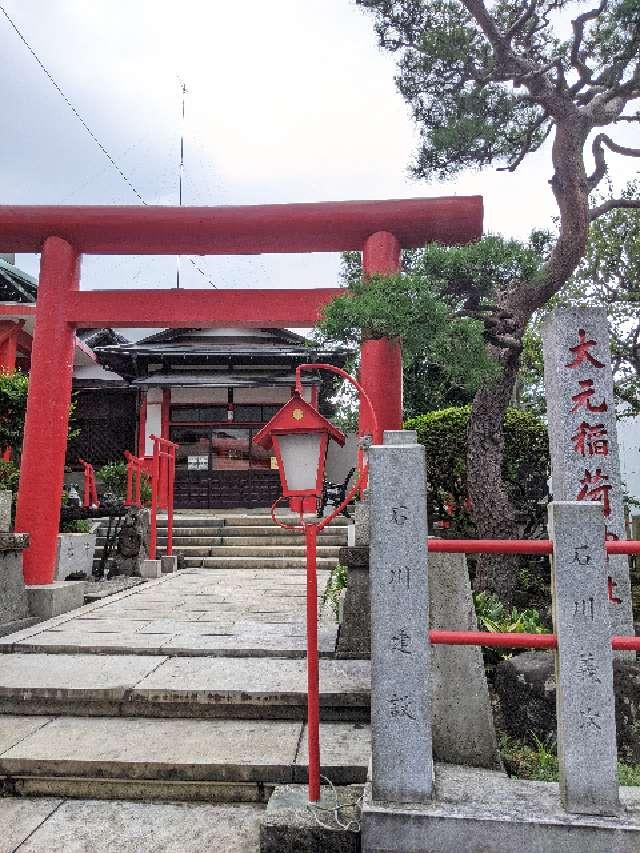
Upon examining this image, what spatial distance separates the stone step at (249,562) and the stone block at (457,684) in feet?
24.6

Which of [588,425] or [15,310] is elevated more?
[15,310]

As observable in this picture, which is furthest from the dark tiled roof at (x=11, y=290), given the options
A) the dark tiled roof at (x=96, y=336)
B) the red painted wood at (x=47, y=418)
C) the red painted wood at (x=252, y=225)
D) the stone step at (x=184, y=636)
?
the stone step at (x=184, y=636)

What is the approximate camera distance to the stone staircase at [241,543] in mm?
11203

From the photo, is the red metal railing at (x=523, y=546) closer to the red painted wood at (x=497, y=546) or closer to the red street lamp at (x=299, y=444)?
the red painted wood at (x=497, y=546)

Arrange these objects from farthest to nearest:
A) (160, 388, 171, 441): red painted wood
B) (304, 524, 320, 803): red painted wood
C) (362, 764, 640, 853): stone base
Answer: (160, 388, 171, 441): red painted wood < (304, 524, 320, 803): red painted wood < (362, 764, 640, 853): stone base

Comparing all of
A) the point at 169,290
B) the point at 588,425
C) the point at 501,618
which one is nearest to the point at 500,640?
the point at 588,425

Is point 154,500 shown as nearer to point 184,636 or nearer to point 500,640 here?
point 184,636

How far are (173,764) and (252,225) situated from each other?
5678mm

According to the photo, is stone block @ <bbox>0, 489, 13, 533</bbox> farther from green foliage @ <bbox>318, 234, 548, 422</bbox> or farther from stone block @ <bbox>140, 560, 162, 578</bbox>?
stone block @ <bbox>140, 560, 162, 578</bbox>

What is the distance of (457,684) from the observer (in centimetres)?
326

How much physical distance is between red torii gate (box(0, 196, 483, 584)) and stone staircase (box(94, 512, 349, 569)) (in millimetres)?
3796

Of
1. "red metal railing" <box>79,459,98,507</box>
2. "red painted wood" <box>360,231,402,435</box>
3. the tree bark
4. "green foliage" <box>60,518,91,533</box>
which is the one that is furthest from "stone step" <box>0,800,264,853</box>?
"red metal railing" <box>79,459,98,507</box>

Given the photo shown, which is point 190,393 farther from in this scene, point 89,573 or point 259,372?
point 89,573

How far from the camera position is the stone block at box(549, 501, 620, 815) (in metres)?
2.57
